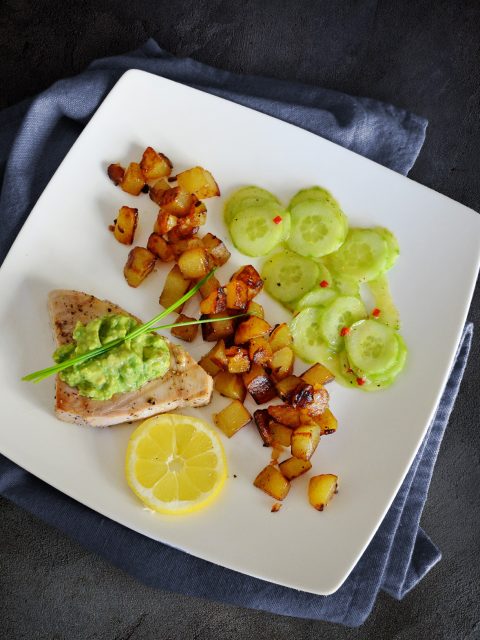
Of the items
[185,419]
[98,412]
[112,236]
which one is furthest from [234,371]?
[112,236]

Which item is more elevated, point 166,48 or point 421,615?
point 166,48

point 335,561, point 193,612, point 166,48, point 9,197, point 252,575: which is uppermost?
point 166,48

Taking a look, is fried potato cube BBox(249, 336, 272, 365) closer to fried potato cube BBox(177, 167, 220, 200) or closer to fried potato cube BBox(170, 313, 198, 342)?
fried potato cube BBox(170, 313, 198, 342)

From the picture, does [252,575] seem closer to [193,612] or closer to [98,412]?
[193,612]

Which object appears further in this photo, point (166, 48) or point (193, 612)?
point (166, 48)

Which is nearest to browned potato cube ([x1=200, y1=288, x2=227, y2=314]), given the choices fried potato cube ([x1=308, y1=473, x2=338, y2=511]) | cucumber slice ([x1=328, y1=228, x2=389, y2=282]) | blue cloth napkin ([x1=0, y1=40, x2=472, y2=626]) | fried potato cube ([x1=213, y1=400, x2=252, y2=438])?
fried potato cube ([x1=213, y1=400, x2=252, y2=438])

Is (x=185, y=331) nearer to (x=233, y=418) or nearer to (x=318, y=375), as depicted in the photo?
(x=233, y=418)
